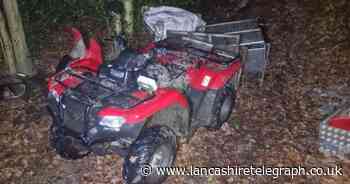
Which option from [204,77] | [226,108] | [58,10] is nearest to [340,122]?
[226,108]

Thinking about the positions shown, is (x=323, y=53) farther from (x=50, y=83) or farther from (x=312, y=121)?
(x=50, y=83)

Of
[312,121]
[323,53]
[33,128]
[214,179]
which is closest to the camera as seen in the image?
[214,179]

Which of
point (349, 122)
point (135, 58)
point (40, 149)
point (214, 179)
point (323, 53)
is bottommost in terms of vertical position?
point (214, 179)

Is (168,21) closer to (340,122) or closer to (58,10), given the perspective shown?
(58,10)

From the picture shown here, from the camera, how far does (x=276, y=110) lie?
753 centimetres

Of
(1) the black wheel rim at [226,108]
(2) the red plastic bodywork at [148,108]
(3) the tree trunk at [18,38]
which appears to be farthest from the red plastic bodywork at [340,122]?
(3) the tree trunk at [18,38]

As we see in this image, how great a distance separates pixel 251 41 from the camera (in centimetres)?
766

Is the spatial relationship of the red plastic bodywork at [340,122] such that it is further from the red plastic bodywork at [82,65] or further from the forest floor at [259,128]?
the red plastic bodywork at [82,65]

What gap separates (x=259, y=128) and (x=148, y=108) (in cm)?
301

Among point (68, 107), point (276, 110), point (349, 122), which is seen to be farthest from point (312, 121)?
point (68, 107)

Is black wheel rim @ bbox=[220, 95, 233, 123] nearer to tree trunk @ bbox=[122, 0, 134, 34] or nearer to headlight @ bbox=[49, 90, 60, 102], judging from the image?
headlight @ bbox=[49, 90, 60, 102]

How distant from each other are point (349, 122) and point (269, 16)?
5.80m

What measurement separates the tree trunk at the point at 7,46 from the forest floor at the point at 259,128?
82 centimetres

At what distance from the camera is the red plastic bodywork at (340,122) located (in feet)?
19.9
